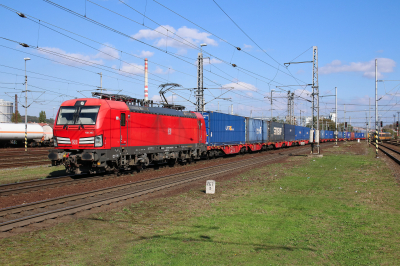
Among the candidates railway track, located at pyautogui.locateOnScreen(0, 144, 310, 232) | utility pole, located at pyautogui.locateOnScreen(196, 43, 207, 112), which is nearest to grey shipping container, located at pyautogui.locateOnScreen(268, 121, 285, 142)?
utility pole, located at pyautogui.locateOnScreen(196, 43, 207, 112)

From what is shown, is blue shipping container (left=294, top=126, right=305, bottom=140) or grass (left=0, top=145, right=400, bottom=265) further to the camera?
blue shipping container (left=294, top=126, right=305, bottom=140)

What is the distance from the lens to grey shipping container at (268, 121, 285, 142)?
44531mm

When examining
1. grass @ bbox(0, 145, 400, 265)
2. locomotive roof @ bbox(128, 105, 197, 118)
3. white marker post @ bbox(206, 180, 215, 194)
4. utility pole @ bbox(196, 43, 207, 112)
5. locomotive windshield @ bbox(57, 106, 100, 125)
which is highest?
utility pole @ bbox(196, 43, 207, 112)

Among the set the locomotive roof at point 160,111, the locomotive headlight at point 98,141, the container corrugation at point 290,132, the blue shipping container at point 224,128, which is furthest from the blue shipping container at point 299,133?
the locomotive headlight at point 98,141

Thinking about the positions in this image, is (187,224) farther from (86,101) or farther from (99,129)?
(86,101)

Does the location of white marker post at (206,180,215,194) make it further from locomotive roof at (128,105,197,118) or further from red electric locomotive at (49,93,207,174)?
locomotive roof at (128,105,197,118)

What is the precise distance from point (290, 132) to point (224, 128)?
26.2 m

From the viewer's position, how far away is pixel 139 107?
1966 centimetres

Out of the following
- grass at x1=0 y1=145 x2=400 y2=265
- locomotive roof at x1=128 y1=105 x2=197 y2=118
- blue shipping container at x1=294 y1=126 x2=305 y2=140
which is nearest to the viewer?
grass at x1=0 y1=145 x2=400 y2=265

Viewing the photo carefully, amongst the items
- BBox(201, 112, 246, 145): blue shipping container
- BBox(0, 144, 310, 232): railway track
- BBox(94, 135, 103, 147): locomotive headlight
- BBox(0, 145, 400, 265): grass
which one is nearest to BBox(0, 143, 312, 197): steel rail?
BBox(94, 135, 103, 147): locomotive headlight

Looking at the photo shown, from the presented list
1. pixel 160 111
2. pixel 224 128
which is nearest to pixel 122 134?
pixel 160 111

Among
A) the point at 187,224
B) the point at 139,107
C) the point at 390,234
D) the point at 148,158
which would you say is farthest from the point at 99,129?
the point at 390,234

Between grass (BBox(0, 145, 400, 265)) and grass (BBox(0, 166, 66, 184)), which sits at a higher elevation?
grass (BBox(0, 166, 66, 184))

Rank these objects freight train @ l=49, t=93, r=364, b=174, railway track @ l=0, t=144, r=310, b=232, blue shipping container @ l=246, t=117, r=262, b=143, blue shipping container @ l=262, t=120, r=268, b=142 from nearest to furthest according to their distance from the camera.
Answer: railway track @ l=0, t=144, r=310, b=232, freight train @ l=49, t=93, r=364, b=174, blue shipping container @ l=246, t=117, r=262, b=143, blue shipping container @ l=262, t=120, r=268, b=142
